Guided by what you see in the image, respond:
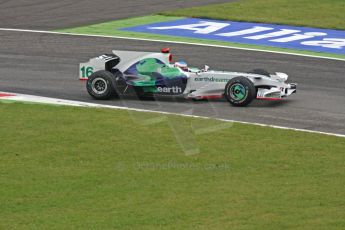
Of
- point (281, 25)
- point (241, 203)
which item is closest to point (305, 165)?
point (241, 203)

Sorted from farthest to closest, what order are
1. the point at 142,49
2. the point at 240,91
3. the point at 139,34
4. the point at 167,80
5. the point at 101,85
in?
1. the point at 139,34
2. the point at 142,49
3. the point at 101,85
4. the point at 167,80
5. the point at 240,91

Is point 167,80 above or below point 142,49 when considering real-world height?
above

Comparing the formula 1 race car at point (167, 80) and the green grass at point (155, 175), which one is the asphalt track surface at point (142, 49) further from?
the green grass at point (155, 175)

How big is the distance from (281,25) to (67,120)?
44.0ft

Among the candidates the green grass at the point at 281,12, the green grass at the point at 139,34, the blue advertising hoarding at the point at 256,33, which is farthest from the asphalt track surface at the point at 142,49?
the green grass at the point at 281,12

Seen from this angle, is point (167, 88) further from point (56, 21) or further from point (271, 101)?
point (56, 21)

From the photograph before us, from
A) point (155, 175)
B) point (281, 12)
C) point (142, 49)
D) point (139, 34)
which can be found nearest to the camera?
point (155, 175)

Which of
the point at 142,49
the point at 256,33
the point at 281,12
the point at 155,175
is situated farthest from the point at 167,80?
the point at 281,12

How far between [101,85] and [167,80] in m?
1.49

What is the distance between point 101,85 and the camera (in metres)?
22.4

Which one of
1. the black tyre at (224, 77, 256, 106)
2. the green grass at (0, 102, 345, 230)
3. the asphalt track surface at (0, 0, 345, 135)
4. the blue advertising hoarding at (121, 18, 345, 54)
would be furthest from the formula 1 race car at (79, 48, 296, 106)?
the blue advertising hoarding at (121, 18, 345, 54)

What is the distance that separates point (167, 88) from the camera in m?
22.1

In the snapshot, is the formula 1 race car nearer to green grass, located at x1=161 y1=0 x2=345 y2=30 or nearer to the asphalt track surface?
the asphalt track surface

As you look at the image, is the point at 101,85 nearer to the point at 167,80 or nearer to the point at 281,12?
the point at 167,80
